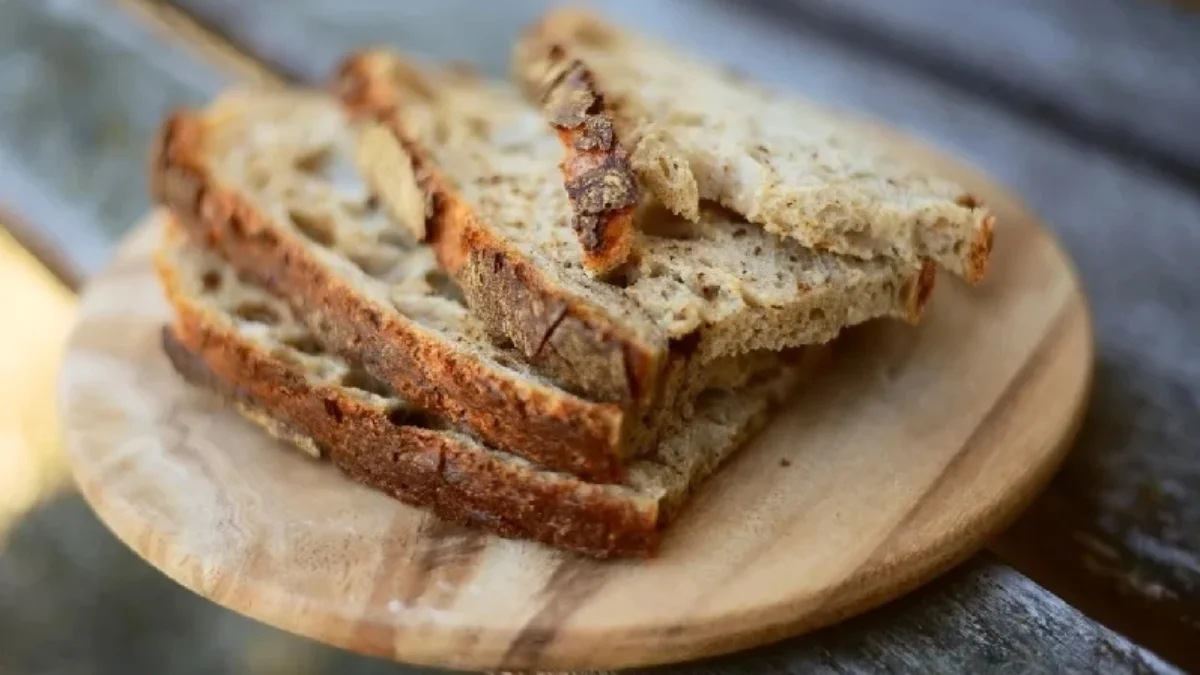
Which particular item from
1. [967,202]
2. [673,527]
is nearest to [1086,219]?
[967,202]

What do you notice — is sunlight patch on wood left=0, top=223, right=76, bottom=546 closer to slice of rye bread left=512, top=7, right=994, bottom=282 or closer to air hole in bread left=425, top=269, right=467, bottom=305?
air hole in bread left=425, top=269, right=467, bottom=305

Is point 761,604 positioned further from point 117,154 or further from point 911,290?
point 117,154

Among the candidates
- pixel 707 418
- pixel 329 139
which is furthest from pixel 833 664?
pixel 329 139

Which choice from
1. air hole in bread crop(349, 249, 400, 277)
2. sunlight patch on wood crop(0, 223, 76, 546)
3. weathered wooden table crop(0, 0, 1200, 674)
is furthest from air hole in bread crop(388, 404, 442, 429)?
sunlight patch on wood crop(0, 223, 76, 546)

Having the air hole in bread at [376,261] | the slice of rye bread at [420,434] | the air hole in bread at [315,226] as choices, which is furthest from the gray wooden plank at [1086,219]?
the air hole in bread at [315,226]

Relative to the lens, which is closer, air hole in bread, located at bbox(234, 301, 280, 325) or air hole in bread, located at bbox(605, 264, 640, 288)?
air hole in bread, located at bbox(605, 264, 640, 288)

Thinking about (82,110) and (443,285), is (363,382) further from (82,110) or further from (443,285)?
(82,110)

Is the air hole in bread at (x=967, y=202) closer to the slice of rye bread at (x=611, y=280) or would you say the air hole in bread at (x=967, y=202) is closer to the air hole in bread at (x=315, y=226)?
the slice of rye bread at (x=611, y=280)
